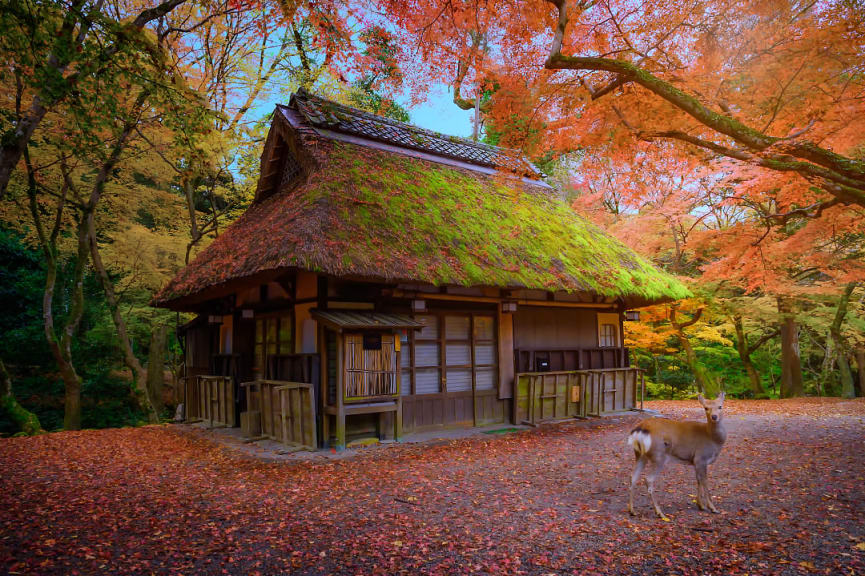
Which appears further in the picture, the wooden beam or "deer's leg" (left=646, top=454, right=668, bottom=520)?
the wooden beam

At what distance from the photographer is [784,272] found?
492 inches

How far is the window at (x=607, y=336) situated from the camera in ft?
37.6

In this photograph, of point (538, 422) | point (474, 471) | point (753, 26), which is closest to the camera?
point (474, 471)

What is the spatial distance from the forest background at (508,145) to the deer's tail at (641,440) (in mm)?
3153

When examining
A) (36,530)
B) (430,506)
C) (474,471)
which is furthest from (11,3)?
(474,471)

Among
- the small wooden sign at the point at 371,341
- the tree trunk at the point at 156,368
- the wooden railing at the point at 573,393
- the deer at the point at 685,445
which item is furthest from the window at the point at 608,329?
the tree trunk at the point at 156,368

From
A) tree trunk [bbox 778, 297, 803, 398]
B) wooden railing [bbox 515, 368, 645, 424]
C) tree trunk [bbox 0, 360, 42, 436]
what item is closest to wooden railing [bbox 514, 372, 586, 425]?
wooden railing [bbox 515, 368, 645, 424]

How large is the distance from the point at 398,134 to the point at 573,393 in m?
6.76

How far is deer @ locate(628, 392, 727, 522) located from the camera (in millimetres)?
4191

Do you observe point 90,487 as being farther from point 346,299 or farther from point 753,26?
point 753,26

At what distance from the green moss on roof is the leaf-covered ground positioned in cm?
273

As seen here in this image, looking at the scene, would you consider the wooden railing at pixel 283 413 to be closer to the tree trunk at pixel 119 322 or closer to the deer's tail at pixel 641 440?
the deer's tail at pixel 641 440

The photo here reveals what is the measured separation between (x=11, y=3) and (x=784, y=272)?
15145 mm

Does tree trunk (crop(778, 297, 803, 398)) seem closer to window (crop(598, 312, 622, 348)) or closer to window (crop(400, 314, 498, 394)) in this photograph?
window (crop(598, 312, 622, 348))
